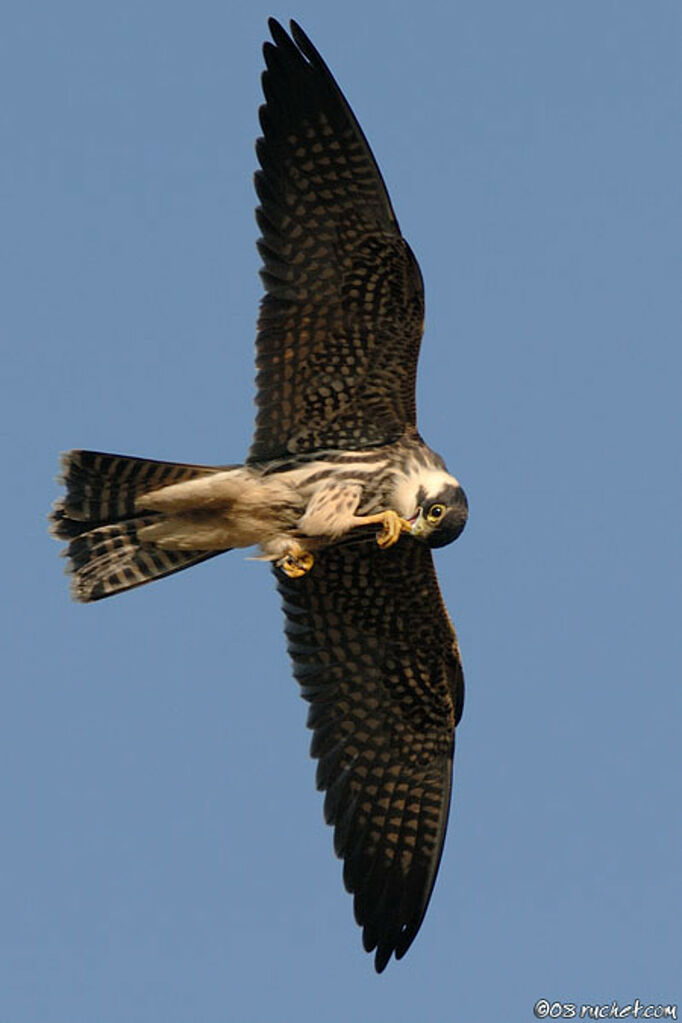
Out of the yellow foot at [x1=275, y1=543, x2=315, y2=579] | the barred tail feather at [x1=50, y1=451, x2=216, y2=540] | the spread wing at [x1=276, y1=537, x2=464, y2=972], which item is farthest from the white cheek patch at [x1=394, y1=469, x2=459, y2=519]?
the barred tail feather at [x1=50, y1=451, x2=216, y2=540]

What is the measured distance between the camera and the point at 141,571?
12.0 meters

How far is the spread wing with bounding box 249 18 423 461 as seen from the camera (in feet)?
37.6

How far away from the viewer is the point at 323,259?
455 inches

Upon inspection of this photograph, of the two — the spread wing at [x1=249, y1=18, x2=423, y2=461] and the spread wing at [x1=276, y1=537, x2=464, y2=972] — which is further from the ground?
the spread wing at [x1=249, y1=18, x2=423, y2=461]

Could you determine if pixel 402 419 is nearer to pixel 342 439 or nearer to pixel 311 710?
pixel 342 439

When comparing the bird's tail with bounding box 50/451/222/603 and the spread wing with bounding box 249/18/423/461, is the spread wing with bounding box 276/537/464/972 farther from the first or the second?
the spread wing with bounding box 249/18/423/461

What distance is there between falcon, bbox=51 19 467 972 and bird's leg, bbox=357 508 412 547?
0.04 ft

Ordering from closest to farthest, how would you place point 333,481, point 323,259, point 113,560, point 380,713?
point 323,259 → point 333,481 → point 113,560 → point 380,713

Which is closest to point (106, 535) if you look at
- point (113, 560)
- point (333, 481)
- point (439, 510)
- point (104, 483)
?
point (113, 560)

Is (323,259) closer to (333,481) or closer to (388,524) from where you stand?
(333,481)

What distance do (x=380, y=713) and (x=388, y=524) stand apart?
1788 millimetres

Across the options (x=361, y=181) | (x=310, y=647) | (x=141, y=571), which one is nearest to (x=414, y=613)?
(x=310, y=647)

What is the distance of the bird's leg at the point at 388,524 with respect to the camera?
1153cm

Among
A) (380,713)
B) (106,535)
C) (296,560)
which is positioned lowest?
(380,713)
